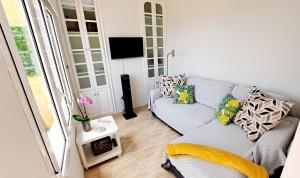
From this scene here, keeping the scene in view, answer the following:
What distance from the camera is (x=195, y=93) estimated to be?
8.40ft

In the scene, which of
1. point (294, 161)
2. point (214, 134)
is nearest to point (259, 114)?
point (214, 134)

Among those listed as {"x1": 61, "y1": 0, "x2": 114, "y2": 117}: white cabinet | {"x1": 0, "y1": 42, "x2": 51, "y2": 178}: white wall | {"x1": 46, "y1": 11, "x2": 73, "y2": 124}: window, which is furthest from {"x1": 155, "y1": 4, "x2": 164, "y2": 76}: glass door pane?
{"x1": 0, "y1": 42, "x2": 51, "y2": 178}: white wall

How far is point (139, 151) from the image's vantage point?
80.3 inches

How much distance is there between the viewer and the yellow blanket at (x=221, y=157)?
3.48 ft

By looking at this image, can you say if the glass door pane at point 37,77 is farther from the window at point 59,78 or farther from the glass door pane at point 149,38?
the glass door pane at point 149,38

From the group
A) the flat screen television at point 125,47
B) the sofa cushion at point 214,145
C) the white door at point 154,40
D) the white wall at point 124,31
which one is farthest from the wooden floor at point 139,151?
the flat screen television at point 125,47

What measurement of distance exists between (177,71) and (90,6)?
2289 mm

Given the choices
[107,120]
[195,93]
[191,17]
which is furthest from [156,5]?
[107,120]

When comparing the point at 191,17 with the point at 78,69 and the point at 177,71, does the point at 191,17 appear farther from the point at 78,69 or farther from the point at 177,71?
the point at 78,69

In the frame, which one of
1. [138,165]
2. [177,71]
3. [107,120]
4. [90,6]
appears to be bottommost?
[138,165]

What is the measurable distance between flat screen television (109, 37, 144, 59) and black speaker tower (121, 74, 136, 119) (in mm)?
454

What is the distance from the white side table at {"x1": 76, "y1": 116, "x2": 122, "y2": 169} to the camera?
1.68m

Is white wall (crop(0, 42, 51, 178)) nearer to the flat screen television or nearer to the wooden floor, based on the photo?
the wooden floor

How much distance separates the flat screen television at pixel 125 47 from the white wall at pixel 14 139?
2456 mm
